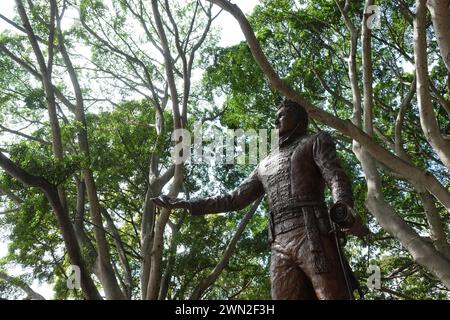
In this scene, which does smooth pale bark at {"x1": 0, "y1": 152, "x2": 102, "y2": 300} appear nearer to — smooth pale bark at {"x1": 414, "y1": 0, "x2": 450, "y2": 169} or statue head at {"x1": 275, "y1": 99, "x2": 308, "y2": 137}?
statue head at {"x1": 275, "y1": 99, "x2": 308, "y2": 137}

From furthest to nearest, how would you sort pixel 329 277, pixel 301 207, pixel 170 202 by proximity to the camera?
pixel 170 202 < pixel 301 207 < pixel 329 277

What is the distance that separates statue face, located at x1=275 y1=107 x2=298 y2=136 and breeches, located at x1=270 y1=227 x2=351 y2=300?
975mm

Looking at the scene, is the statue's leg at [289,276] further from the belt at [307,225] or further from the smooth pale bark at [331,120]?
the smooth pale bark at [331,120]

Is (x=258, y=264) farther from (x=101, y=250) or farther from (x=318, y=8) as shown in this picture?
(x=318, y=8)

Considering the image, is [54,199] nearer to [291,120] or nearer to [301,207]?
[291,120]

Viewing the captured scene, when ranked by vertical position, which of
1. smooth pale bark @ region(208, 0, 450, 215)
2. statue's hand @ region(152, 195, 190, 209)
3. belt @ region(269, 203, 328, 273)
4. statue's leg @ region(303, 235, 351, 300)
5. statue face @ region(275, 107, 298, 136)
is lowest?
statue's leg @ region(303, 235, 351, 300)

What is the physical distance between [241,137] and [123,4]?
12.2ft

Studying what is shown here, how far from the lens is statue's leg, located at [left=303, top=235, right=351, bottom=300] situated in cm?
367

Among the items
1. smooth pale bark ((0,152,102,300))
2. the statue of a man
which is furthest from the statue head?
smooth pale bark ((0,152,102,300))

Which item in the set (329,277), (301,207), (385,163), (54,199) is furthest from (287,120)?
(54,199)

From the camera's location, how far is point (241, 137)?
1121 cm

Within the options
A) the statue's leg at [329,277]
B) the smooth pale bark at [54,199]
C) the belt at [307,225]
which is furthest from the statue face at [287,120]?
the smooth pale bark at [54,199]

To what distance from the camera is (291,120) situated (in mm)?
4582

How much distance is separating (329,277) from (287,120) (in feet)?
4.79
